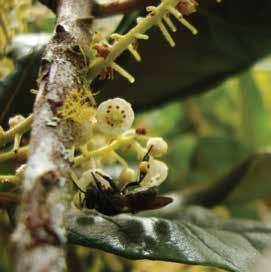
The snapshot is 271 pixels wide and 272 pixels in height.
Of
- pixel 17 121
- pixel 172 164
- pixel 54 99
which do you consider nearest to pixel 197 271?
pixel 172 164

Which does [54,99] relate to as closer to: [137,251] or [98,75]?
[98,75]

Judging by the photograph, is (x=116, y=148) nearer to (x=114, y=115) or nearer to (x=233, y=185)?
(x=114, y=115)

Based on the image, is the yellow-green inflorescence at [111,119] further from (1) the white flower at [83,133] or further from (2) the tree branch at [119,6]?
(2) the tree branch at [119,6]

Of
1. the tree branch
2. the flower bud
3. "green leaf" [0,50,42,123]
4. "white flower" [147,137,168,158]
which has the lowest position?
the flower bud

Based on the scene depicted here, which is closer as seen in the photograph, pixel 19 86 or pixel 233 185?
pixel 19 86

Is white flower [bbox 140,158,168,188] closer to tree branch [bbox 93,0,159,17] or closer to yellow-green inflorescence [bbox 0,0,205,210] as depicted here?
yellow-green inflorescence [bbox 0,0,205,210]

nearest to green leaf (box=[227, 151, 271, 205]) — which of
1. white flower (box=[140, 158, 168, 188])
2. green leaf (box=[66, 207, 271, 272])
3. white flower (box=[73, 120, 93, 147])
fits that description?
green leaf (box=[66, 207, 271, 272])

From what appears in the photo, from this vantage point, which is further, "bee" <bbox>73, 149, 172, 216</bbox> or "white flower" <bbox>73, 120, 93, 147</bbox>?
"bee" <bbox>73, 149, 172, 216</bbox>

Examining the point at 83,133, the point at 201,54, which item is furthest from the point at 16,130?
the point at 201,54
